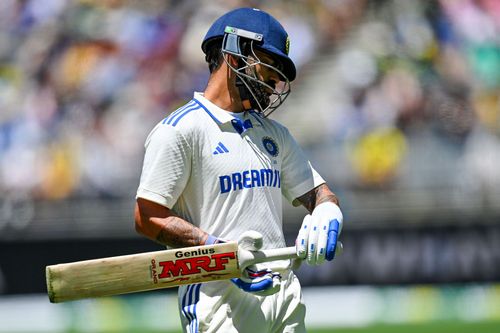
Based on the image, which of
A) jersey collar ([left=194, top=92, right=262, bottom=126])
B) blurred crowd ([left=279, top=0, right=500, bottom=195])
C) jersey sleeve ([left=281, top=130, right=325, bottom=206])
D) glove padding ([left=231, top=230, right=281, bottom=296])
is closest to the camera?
glove padding ([left=231, top=230, right=281, bottom=296])

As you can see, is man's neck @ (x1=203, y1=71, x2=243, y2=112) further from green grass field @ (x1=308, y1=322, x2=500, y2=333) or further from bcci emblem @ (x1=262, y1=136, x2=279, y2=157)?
green grass field @ (x1=308, y1=322, x2=500, y2=333)

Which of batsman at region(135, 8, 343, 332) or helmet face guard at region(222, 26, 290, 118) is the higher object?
helmet face guard at region(222, 26, 290, 118)

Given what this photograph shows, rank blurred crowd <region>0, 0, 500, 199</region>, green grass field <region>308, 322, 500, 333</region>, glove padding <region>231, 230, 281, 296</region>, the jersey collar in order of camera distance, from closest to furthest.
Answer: glove padding <region>231, 230, 281, 296</region>, the jersey collar, green grass field <region>308, 322, 500, 333</region>, blurred crowd <region>0, 0, 500, 199</region>

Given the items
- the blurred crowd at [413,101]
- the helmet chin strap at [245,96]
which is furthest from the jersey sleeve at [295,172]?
the blurred crowd at [413,101]

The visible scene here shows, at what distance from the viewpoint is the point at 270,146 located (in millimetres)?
3176

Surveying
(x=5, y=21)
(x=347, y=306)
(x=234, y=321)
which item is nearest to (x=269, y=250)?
(x=234, y=321)

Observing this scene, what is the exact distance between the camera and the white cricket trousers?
116 inches

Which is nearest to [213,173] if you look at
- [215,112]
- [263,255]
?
[215,112]

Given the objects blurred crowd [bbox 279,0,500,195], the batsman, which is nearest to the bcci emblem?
the batsman

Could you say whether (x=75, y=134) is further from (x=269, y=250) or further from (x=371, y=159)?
(x=269, y=250)

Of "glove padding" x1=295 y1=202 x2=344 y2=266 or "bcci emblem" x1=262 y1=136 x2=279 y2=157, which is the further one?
"bcci emblem" x1=262 y1=136 x2=279 y2=157

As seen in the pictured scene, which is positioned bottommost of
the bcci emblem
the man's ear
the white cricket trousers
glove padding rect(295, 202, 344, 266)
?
the white cricket trousers

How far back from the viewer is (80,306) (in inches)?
332

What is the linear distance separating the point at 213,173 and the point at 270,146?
261mm
